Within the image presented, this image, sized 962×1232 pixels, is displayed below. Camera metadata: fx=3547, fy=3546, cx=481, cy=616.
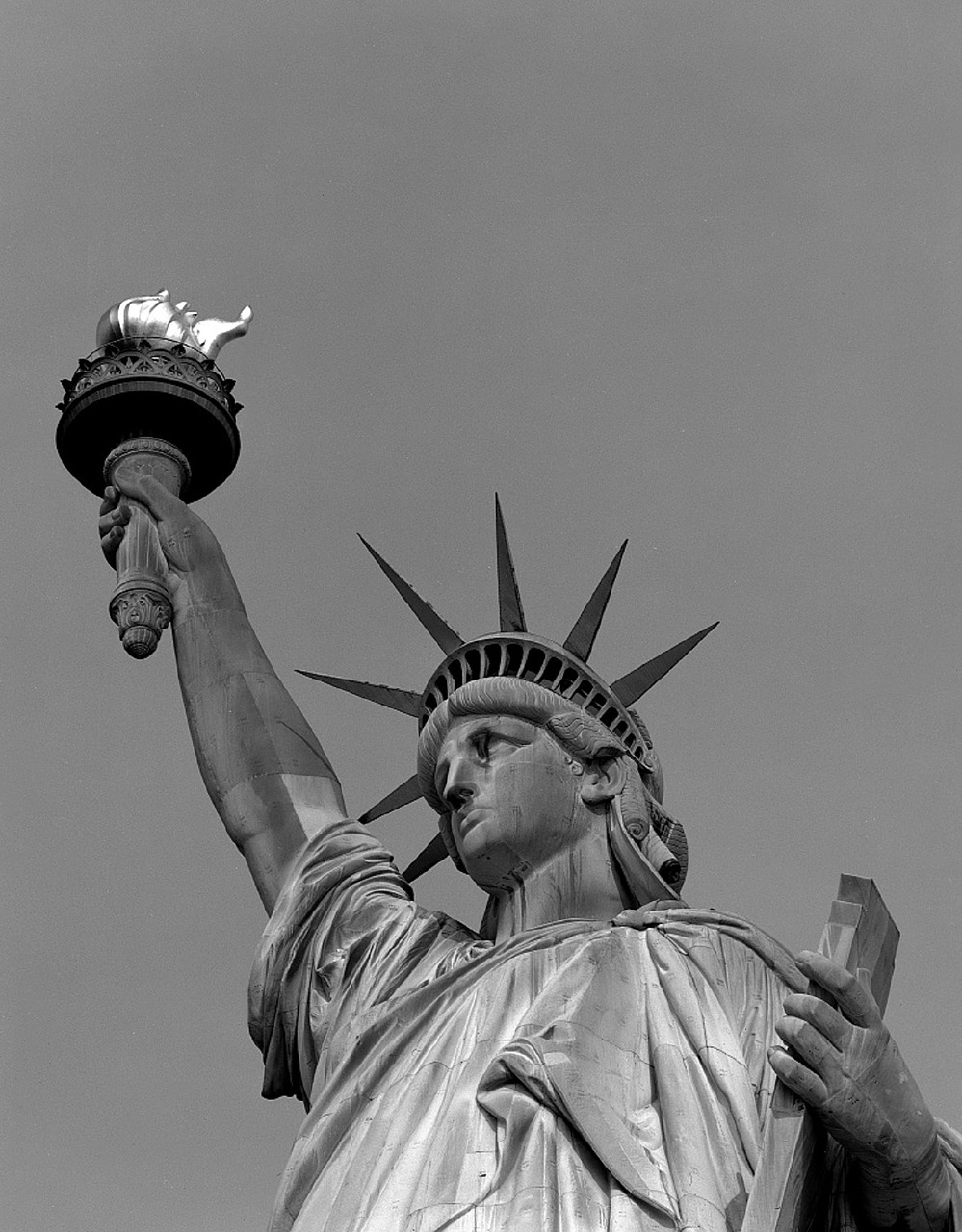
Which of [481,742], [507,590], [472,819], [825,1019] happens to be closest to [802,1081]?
[825,1019]

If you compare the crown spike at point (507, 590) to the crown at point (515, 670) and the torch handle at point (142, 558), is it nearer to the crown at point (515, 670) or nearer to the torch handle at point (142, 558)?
the crown at point (515, 670)

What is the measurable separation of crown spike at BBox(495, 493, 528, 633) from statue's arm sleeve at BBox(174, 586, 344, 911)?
1.06 meters

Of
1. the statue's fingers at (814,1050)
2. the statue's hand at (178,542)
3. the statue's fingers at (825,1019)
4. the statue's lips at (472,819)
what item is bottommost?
the statue's fingers at (814,1050)

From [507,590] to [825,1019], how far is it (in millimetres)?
4197

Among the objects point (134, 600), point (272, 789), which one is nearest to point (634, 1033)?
point (272, 789)

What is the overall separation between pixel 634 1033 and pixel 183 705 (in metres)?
3.60

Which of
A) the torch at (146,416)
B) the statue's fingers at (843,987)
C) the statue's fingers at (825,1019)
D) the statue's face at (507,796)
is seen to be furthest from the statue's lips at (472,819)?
the statue's fingers at (825,1019)

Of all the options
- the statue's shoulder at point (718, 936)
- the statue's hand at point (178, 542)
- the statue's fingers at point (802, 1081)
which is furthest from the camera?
the statue's hand at point (178, 542)

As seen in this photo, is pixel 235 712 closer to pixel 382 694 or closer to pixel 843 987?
pixel 382 694

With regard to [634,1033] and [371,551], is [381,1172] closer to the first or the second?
[634,1033]

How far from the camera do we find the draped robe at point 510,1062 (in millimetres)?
12898

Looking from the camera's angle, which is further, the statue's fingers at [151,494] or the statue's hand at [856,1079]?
the statue's fingers at [151,494]

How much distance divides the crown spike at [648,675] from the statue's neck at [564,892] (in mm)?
1355

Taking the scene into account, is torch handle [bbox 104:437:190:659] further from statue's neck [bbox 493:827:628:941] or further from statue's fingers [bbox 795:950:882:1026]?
statue's fingers [bbox 795:950:882:1026]
